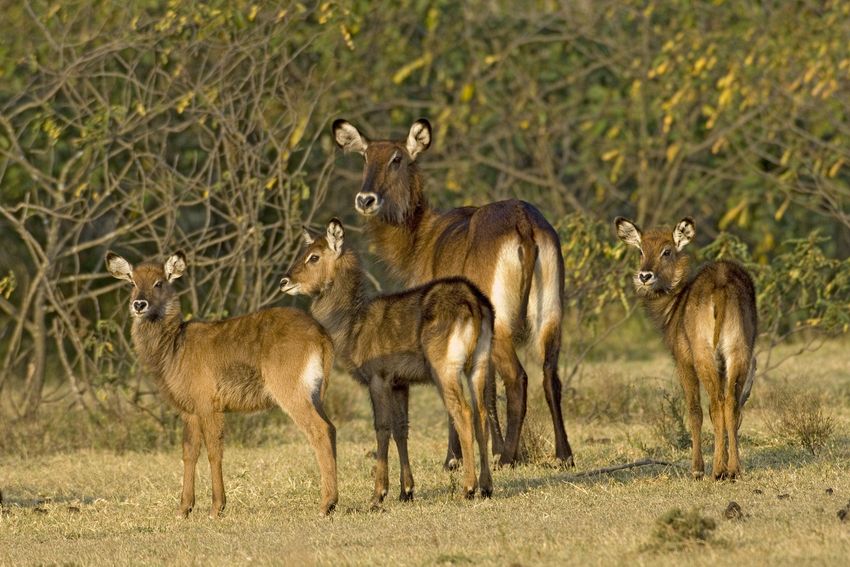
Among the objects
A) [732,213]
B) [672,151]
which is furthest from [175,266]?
[732,213]

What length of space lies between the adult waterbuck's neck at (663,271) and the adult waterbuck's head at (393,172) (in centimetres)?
192

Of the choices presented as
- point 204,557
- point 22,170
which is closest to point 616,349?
point 22,170

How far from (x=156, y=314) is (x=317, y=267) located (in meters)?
1.04

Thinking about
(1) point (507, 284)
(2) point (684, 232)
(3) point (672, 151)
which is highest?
(3) point (672, 151)

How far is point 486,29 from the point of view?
17.5 meters

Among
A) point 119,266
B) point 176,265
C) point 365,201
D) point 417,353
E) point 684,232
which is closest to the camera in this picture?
point 417,353

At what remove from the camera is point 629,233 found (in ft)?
30.6

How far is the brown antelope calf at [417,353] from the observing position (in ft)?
26.5

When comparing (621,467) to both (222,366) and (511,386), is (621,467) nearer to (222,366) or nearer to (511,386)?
(511,386)

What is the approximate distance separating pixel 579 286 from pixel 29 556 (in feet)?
21.0

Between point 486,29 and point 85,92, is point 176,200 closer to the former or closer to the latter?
point 85,92

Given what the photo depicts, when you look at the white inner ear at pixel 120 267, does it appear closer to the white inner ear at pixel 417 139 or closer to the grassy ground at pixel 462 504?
the grassy ground at pixel 462 504

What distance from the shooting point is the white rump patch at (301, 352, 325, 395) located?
803cm

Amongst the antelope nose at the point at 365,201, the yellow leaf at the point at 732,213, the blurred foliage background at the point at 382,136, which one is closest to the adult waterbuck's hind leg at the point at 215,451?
the antelope nose at the point at 365,201
